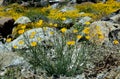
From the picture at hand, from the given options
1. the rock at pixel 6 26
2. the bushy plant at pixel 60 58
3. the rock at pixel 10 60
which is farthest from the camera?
the rock at pixel 6 26

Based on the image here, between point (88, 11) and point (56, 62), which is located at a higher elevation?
point (56, 62)

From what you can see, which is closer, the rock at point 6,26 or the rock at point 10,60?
the rock at point 10,60

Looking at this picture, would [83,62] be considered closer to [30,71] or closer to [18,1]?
[30,71]

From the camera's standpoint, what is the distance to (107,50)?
7.92 m

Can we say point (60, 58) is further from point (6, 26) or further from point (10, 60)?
point (6, 26)

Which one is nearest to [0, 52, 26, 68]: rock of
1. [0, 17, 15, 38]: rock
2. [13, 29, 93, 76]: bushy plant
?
[13, 29, 93, 76]: bushy plant

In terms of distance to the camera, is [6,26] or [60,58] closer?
[60,58]

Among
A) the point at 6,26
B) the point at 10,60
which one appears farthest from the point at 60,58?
the point at 6,26

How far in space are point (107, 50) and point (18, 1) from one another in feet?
59.7

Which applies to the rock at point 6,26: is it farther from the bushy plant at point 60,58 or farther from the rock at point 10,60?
the bushy plant at point 60,58

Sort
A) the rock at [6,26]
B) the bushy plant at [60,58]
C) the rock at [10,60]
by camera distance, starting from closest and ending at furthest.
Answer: the bushy plant at [60,58] → the rock at [10,60] → the rock at [6,26]

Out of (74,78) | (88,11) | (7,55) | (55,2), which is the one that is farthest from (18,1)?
(74,78)

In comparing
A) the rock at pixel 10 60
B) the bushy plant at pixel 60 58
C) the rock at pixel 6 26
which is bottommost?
the rock at pixel 6 26

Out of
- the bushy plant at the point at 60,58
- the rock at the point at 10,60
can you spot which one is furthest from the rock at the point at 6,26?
the bushy plant at the point at 60,58
